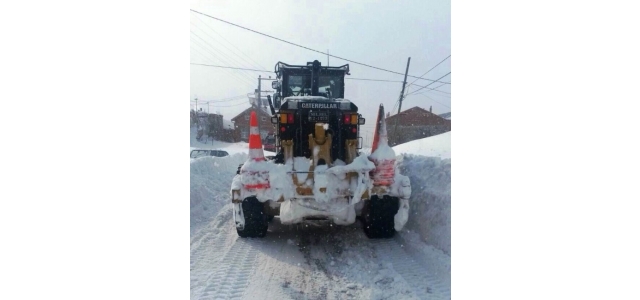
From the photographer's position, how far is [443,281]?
2.75m

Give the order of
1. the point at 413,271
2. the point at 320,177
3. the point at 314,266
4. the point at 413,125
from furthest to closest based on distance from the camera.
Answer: the point at 413,125, the point at 320,177, the point at 314,266, the point at 413,271

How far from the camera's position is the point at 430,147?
155 inches

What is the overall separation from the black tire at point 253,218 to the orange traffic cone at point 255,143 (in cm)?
37

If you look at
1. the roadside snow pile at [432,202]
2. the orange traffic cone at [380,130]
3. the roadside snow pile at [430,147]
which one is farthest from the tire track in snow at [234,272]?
the roadside snow pile at [430,147]

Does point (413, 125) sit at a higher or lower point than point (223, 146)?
higher

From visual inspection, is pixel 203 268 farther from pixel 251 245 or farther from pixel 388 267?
pixel 388 267

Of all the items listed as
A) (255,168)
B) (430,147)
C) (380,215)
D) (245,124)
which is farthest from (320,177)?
(430,147)

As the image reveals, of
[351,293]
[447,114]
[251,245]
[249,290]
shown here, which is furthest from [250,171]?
[447,114]

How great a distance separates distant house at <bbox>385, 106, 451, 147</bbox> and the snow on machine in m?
0.15

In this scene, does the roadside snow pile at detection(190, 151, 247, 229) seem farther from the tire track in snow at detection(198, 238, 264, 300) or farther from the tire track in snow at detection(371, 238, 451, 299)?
the tire track in snow at detection(371, 238, 451, 299)

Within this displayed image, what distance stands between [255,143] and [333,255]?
1.12m

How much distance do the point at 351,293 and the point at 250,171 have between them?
134 centimetres

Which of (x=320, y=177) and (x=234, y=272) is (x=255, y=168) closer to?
(x=320, y=177)

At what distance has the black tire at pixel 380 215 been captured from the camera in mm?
3520
